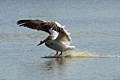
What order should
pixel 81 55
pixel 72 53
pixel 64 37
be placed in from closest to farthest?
pixel 64 37, pixel 81 55, pixel 72 53

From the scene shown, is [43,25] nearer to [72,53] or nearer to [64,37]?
[64,37]

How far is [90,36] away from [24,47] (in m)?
3.76

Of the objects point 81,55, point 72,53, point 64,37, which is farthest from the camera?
point 72,53

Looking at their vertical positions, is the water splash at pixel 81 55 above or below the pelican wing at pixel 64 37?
below

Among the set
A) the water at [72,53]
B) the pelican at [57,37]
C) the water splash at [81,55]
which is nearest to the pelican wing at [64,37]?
the pelican at [57,37]

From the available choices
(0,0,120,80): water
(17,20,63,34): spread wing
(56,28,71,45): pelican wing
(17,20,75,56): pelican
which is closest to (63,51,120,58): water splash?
(0,0,120,80): water

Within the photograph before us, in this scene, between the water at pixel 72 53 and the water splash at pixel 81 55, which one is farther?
the water splash at pixel 81 55

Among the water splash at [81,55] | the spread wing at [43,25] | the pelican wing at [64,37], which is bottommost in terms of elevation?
the water splash at [81,55]

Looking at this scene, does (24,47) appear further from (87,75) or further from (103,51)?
(87,75)

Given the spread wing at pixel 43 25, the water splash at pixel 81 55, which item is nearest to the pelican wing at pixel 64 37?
the spread wing at pixel 43 25

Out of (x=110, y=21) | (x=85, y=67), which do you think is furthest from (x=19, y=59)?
(x=110, y=21)

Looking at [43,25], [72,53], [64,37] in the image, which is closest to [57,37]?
[64,37]

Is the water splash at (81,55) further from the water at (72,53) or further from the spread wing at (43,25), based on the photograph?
the spread wing at (43,25)

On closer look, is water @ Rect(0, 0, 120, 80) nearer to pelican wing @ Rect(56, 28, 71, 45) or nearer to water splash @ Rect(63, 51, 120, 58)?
water splash @ Rect(63, 51, 120, 58)
